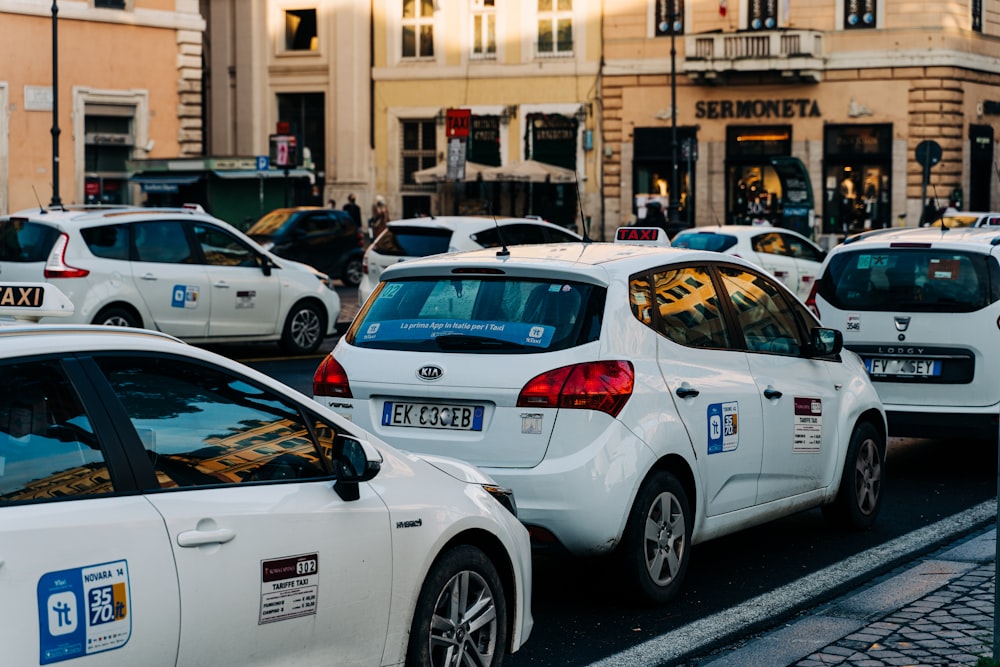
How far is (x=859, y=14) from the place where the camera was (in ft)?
146

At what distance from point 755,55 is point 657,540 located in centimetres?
3890

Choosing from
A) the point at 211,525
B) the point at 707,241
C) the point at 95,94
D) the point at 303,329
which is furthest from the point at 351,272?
the point at 211,525

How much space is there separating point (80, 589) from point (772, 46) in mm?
41981

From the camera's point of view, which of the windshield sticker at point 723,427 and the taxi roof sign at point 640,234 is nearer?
the windshield sticker at point 723,427

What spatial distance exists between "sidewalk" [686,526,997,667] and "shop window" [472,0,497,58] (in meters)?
42.4

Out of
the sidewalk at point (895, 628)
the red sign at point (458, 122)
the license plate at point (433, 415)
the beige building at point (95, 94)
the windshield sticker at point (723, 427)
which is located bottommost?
the sidewalk at point (895, 628)

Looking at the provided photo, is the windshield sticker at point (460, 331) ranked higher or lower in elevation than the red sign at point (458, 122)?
lower

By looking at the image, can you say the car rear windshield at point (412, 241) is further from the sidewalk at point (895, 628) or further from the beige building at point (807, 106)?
the beige building at point (807, 106)

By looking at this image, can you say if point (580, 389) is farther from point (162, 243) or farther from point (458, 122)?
point (458, 122)

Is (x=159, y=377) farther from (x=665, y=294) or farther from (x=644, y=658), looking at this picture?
(x=665, y=294)

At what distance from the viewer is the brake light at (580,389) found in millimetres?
6812

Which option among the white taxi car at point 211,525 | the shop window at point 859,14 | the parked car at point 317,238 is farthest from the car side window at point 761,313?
the shop window at point 859,14

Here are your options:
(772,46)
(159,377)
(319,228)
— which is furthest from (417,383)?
(772,46)

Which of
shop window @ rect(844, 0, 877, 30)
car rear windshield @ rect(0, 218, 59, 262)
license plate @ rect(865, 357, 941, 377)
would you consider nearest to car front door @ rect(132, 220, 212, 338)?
car rear windshield @ rect(0, 218, 59, 262)
